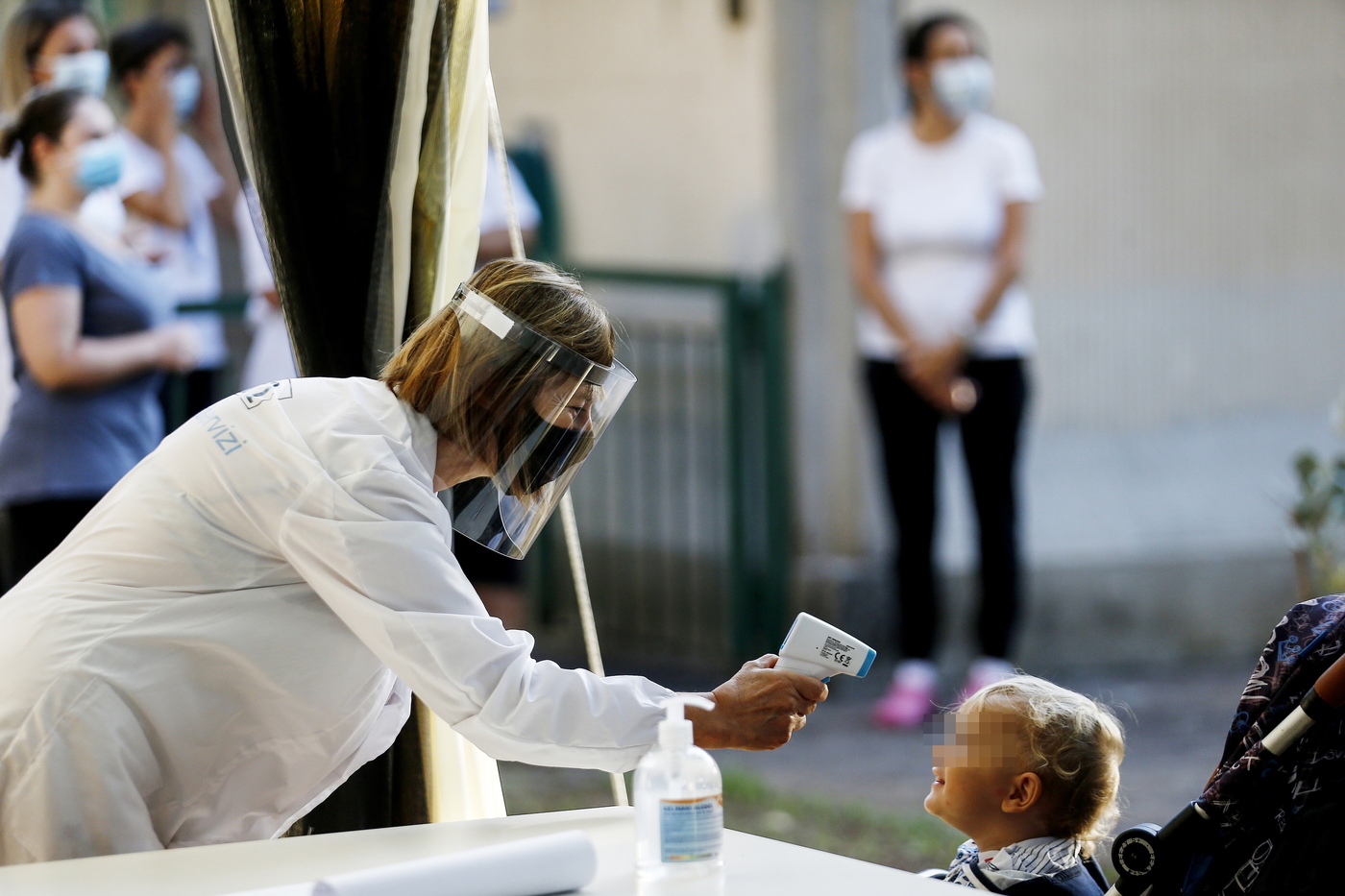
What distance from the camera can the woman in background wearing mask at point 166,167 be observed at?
4.05 meters

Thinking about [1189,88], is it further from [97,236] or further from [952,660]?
[97,236]

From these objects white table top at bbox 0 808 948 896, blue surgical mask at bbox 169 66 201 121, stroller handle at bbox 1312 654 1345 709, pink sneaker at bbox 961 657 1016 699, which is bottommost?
pink sneaker at bbox 961 657 1016 699

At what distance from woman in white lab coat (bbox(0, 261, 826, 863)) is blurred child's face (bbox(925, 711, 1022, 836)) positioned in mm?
290

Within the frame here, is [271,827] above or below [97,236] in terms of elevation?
below

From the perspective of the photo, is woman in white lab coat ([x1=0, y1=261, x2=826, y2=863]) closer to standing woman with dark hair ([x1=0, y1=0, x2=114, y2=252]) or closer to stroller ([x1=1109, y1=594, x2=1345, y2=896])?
stroller ([x1=1109, y1=594, x2=1345, y2=896])

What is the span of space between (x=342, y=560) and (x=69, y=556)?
1.31 ft

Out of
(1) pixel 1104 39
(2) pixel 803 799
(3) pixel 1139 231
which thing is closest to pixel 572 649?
(2) pixel 803 799

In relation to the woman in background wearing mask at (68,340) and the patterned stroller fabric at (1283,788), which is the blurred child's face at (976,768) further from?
the woman in background wearing mask at (68,340)

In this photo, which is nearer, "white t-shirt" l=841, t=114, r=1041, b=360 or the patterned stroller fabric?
the patterned stroller fabric

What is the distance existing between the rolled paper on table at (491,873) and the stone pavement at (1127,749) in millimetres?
2490

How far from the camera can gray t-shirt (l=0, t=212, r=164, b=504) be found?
11.1 feet

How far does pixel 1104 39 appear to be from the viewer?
219 inches

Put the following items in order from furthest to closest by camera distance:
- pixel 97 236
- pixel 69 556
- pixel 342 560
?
pixel 97 236 → pixel 69 556 → pixel 342 560

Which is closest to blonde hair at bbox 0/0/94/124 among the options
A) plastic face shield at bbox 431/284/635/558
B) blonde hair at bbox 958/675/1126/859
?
plastic face shield at bbox 431/284/635/558
